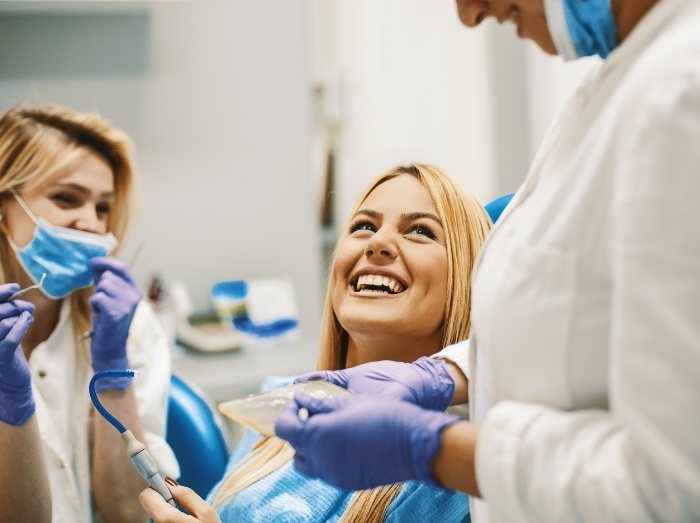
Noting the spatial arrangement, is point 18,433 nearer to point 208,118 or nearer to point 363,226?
point 363,226

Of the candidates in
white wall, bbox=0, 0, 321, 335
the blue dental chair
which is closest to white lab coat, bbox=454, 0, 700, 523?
the blue dental chair

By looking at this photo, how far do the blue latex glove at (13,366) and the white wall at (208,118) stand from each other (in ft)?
4.80

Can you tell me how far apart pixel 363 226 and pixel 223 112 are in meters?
1.61

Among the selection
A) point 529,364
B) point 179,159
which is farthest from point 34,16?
point 529,364

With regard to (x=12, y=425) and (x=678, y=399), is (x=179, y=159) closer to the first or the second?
(x=12, y=425)

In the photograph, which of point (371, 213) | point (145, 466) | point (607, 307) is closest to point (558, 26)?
point (607, 307)

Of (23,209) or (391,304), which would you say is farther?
(23,209)

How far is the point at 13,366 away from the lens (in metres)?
1.21

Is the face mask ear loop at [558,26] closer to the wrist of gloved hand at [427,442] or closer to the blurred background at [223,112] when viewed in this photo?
the wrist of gloved hand at [427,442]

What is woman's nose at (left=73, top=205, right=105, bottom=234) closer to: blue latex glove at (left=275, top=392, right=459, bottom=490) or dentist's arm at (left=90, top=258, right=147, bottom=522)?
dentist's arm at (left=90, top=258, right=147, bottom=522)

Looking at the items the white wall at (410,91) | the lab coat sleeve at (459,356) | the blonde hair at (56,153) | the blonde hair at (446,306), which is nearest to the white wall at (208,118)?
the white wall at (410,91)

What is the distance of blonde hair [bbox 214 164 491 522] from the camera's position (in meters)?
1.23

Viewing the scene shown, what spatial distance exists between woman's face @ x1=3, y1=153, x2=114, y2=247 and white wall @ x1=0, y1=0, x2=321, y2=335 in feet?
3.77

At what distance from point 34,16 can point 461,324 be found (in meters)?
2.14
